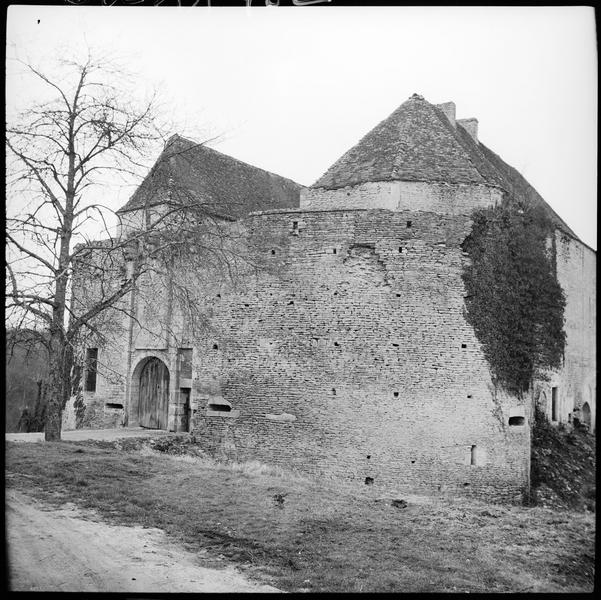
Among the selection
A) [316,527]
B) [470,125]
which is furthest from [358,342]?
[470,125]

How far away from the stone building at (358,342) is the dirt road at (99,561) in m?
5.60

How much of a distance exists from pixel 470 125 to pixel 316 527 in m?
14.0

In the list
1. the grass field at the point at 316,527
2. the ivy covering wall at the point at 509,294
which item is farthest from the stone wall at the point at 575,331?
the grass field at the point at 316,527

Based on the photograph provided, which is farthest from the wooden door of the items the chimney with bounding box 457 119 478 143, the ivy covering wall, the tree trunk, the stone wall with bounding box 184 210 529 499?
the chimney with bounding box 457 119 478 143

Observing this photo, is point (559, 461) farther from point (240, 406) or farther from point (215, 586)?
point (215, 586)

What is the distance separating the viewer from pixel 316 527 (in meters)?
8.63

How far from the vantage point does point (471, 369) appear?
12.7m

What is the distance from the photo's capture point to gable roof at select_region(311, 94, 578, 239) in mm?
14781

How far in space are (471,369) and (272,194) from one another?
10.6 meters

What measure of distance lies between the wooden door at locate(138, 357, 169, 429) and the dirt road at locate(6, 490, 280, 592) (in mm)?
7905

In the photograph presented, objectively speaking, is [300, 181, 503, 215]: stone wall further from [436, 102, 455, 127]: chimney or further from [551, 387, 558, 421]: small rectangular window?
[551, 387, 558, 421]: small rectangular window

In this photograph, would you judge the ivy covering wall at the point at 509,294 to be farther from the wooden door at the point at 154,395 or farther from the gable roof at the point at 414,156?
the wooden door at the point at 154,395

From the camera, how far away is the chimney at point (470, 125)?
18.8 m

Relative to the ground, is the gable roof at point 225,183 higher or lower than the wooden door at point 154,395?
higher
